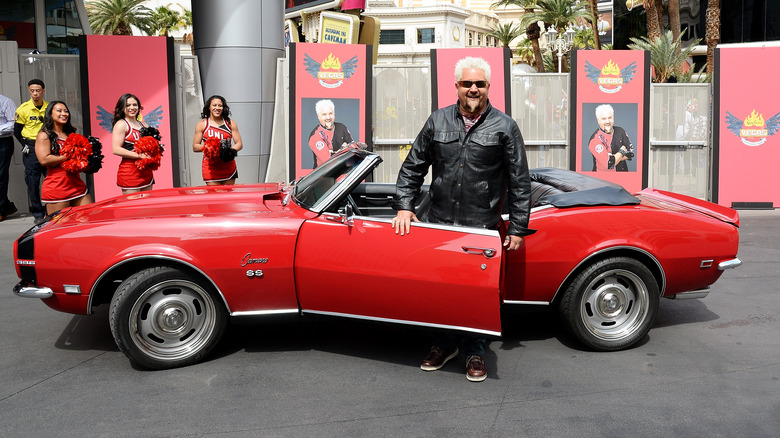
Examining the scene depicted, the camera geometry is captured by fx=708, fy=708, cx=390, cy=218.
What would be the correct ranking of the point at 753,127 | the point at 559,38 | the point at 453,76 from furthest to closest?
the point at 559,38, the point at 453,76, the point at 753,127

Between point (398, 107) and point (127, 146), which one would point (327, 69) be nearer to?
point (398, 107)

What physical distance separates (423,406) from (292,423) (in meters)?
0.74

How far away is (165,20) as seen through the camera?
220 feet

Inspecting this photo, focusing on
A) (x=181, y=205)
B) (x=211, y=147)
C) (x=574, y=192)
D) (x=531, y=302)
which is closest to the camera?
(x=531, y=302)

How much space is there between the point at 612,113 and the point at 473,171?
8.48 m

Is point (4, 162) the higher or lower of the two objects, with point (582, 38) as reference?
lower

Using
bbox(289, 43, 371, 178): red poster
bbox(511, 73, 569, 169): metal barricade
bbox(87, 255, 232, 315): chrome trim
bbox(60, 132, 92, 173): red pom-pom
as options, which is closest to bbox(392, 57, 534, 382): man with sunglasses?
bbox(87, 255, 232, 315): chrome trim

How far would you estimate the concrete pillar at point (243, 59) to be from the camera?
39.5ft

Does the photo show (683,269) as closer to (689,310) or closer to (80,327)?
(689,310)

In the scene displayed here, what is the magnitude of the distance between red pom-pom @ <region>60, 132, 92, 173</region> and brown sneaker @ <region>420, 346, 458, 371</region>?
4.24 meters

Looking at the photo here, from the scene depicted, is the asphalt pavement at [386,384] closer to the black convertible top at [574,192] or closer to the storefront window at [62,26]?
the black convertible top at [574,192]

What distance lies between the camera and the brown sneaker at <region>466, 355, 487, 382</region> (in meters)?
4.33

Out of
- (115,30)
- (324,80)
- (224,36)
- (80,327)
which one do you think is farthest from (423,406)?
(115,30)

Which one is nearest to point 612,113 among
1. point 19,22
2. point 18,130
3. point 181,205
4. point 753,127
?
point 753,127
